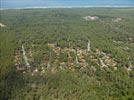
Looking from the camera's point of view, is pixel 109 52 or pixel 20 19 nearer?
pixel 109 52

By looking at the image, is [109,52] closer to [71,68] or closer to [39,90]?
[71,68]

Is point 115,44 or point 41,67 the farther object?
point 115,44

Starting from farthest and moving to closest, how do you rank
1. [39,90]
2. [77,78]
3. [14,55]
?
[14,55] < [77,78] < [39,90]

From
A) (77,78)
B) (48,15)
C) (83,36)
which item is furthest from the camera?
(48,15)

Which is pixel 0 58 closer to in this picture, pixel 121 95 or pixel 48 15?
pixel 121 95

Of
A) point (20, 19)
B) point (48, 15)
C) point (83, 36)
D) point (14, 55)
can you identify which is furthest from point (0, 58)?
point (48, 15)

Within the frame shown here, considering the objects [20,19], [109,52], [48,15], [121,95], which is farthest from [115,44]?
[48,15]
